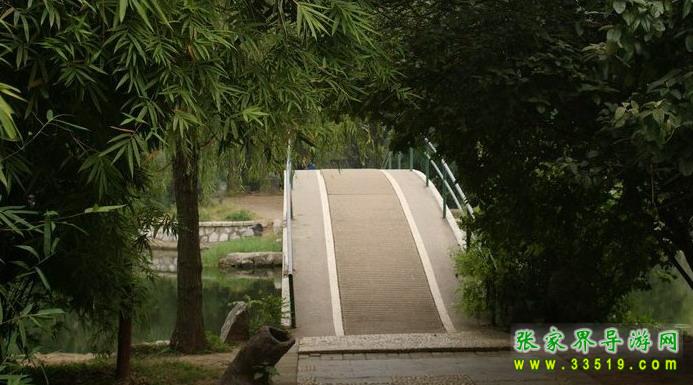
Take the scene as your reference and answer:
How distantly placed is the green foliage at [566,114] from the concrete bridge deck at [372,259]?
7.49 ft

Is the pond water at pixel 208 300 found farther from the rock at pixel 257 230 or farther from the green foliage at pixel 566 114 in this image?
the green foliage at pixel 566 114

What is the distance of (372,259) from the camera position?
1088 centimetres

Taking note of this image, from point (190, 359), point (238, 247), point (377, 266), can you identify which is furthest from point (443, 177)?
point (238, 247)

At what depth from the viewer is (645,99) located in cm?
442

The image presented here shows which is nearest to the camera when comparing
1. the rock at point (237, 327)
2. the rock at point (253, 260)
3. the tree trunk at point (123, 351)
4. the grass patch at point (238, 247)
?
the tree trunk at point (123, 351)

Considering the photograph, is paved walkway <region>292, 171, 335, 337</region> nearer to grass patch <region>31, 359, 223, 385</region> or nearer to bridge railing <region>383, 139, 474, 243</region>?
bridge railing <region>383, 139, 474, 243</region>

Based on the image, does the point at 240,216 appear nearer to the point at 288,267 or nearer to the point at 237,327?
the point at 288,267

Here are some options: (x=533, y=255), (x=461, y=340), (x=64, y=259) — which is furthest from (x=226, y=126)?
(x=533, y=255)

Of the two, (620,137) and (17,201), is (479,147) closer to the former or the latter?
(620,137)

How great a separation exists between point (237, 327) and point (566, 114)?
4.55m

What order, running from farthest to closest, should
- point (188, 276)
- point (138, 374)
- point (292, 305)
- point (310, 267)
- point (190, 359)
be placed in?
point (310, 267) < point (292, 305) < point (188, 276) < point (190, 359) < point (138, 374)

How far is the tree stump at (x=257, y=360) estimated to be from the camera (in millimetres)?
5574

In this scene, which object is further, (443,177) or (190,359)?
(443,177)

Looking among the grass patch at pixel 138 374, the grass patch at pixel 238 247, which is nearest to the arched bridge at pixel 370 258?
the grass patch at pixel 138 374
